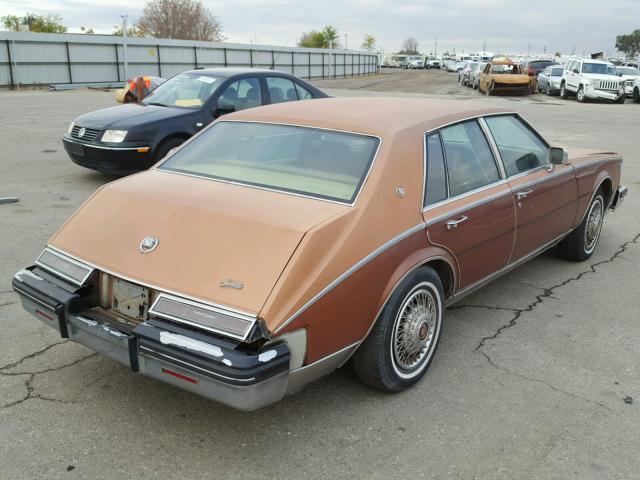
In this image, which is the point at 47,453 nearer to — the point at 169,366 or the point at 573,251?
the point at 169,366

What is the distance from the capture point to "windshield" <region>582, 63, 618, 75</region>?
27.6 m

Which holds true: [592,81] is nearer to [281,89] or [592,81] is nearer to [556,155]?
[281,89]

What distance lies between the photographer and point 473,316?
14.7ft

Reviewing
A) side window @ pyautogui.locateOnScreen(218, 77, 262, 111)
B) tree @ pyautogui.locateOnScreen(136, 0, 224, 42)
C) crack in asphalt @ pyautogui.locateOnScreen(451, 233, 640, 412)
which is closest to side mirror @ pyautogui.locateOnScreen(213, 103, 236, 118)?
side window @ pyautogui.locateOnScreen(218, 77, 262, 111)

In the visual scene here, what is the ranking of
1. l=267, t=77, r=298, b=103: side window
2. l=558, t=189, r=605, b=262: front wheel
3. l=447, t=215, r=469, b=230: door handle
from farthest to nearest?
1. l=267, t=77, r=298, b=103: side window
2. l=558, t=189, r=605, b=262: front wheel
3. l=447, t=215, r=469, b=230: door handle

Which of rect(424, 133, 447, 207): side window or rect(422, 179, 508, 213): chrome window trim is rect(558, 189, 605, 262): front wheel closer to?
rect(422, 179, 508, 213): chrome window trim

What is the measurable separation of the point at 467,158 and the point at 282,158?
4.06 ft

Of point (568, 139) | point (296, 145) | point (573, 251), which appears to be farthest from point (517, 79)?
point (296, 145)

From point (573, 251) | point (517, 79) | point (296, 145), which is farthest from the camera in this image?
point (517, 79)

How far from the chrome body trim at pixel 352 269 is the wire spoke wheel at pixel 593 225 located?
9.75 ft

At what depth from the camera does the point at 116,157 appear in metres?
7.77

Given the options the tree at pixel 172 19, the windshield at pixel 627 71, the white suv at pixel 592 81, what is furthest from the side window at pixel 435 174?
the tree at pixel 172 19

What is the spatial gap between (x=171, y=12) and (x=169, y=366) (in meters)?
83.6

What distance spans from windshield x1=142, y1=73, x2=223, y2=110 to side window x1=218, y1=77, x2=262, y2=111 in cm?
18
